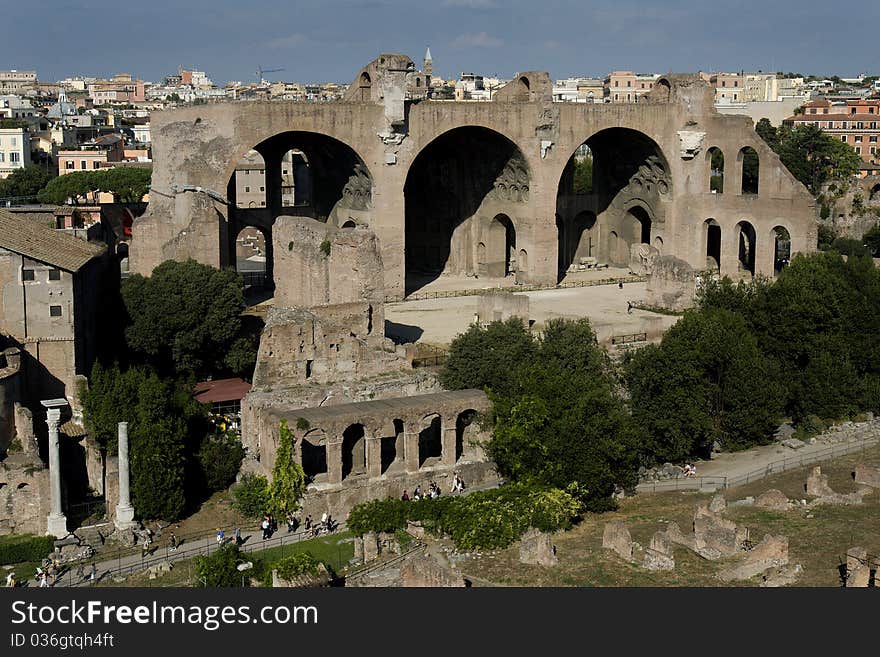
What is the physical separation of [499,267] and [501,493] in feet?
92.1

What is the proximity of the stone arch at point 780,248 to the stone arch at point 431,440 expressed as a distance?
2215 cm

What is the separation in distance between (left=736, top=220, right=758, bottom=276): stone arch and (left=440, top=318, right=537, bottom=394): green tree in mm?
22824

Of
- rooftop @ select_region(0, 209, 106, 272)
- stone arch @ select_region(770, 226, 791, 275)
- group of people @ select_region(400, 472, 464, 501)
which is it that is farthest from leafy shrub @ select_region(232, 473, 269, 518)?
stone arch @ select_region(770, 226, 791, 275)

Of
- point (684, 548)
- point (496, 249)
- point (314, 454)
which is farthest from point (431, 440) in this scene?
point (496, 249)

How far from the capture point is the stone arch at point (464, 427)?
33.5 metres

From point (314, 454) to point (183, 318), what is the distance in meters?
8.34

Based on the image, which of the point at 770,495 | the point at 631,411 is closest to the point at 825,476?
the point at 770,495

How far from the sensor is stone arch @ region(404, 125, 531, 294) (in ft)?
179

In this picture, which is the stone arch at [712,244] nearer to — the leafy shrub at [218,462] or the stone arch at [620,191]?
the stone arch at [620,191]

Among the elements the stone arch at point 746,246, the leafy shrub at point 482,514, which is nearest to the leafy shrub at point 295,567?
the leafy shrub at point 482,514

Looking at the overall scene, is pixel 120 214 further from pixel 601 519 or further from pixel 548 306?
pixel 601 519

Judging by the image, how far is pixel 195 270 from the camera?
41.1 m

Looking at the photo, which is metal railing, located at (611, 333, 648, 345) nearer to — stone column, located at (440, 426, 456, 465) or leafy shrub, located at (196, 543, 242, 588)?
stone column, located at (440, 426, 456, 465)

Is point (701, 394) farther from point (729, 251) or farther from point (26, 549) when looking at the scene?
point (729, 251)
